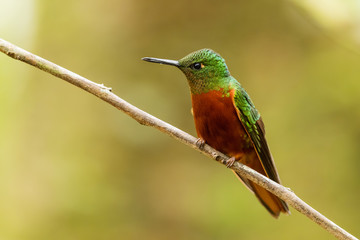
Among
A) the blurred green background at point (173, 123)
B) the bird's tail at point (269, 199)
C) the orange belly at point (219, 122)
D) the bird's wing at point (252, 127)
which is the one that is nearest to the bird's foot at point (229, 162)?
the orange belly at point (219, 122)

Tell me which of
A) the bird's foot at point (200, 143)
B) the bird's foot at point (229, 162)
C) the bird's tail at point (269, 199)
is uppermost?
the bird's foot at point (200, 143)

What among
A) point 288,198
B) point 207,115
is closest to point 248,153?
point 207,115

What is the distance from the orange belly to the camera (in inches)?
107

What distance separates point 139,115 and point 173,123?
236cm

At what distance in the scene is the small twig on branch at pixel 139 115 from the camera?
2.14 m

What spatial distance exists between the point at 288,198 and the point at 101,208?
9.55 feet

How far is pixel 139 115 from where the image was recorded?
90.1 inches

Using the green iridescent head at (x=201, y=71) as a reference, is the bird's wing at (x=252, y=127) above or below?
below

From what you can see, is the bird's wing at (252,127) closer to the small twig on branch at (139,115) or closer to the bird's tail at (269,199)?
the bird's tail at (269,199)

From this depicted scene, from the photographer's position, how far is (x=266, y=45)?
5000mm

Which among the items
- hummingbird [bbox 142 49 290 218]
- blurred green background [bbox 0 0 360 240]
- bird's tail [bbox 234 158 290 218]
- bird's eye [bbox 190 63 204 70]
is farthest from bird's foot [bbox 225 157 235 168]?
blurred green background [bbox 0 0 360 240]

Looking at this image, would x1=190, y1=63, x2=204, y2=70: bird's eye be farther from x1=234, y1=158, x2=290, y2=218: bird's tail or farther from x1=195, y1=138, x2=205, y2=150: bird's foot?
x1=234, y1=158, x2=290, y2=218: bird's tail

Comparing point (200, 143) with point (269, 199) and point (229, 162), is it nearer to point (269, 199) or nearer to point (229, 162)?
point (229, 162)

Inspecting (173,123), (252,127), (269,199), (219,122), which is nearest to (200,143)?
(219,122)
